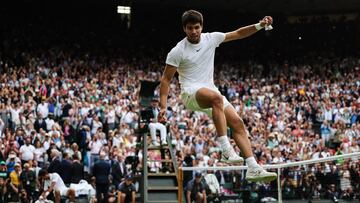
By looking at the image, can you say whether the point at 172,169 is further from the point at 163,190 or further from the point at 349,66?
the point at 349,66

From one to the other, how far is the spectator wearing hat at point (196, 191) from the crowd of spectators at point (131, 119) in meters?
0.31

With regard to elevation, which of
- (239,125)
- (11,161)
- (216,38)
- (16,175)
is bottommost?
(16,175)

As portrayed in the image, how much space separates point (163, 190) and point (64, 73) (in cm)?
1047

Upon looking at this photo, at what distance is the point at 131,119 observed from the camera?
2056 centimetres

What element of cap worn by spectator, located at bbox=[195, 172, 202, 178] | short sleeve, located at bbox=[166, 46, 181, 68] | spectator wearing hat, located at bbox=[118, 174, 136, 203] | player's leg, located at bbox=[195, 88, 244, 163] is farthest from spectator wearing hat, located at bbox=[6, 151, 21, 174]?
player's leg, located at bbox=[195, 88, 244, 163]

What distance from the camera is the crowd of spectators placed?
15953 millimetres

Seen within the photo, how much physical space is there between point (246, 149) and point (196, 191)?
179 inches

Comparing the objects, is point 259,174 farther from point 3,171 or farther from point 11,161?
point 11,161

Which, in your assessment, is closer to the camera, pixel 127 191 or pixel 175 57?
pixel 175 57

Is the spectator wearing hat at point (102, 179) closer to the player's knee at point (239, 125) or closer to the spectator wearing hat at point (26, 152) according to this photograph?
the spectator wearing hat at point (26, 152)

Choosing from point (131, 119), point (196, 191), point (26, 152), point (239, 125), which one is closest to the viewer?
point (239, 125)

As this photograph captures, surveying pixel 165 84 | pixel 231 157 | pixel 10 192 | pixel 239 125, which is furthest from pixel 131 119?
pixel 231 157

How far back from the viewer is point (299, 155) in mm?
20266

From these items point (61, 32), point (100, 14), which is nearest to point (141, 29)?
point (100, 14)
